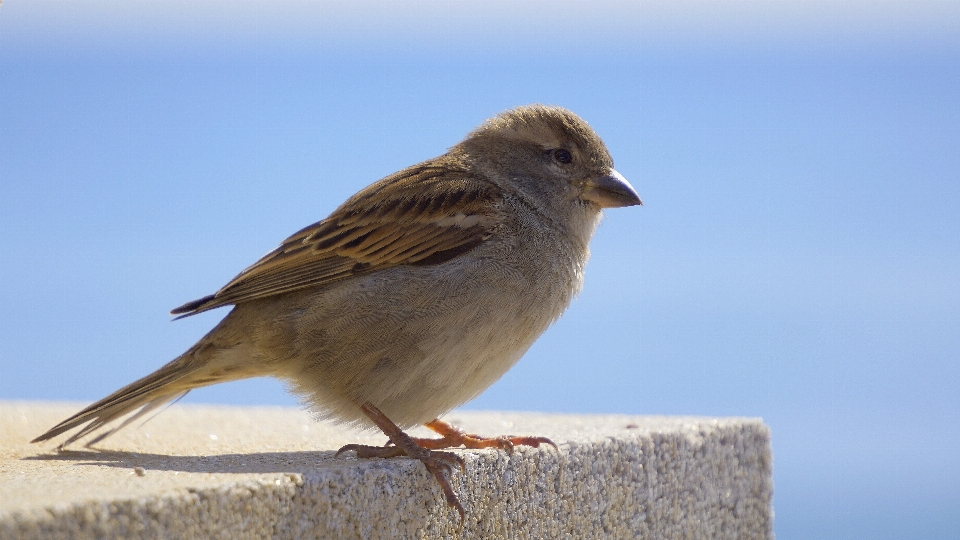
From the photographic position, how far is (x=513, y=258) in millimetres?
3711

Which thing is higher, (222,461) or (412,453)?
(412,453)

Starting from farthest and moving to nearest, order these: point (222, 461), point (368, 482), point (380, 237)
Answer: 1. point (380, 237)
2. point (222, 461)
3. point (368, 482)

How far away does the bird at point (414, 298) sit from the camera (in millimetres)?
3475

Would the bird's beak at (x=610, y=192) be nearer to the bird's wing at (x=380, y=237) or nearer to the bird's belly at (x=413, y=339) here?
the bird's wing at (x=380, y=237)

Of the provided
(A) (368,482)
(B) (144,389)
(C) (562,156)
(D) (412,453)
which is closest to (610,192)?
(C) (562,156)

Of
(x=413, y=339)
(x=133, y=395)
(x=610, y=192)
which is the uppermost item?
(x=610, y=192)

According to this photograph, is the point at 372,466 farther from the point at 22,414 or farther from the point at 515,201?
the point at 22,414

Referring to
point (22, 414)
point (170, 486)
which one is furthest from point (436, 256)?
point (22, 414)

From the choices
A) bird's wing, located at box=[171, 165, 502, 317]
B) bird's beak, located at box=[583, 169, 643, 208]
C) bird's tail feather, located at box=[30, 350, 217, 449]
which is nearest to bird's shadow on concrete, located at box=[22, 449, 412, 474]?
bird's tail feather, located at box=[30, 350, 217, 449]

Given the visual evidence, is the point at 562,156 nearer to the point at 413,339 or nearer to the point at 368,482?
the point at 413,339

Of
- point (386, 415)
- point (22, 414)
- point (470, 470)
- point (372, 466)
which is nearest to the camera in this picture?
point (372, 466)

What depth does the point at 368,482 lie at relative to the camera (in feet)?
9.73

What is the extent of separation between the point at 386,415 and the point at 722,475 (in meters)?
1.86

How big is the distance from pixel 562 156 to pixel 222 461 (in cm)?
200
